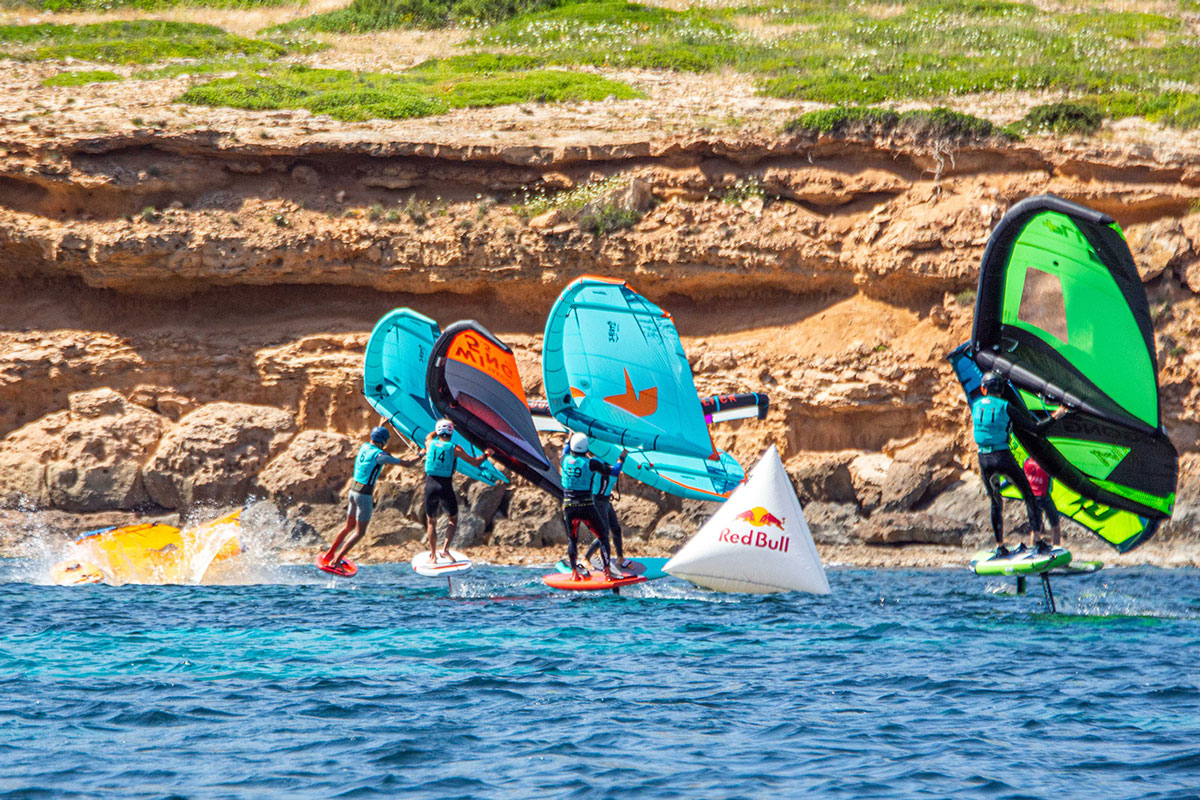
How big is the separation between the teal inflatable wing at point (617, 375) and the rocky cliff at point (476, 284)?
15.1 ft

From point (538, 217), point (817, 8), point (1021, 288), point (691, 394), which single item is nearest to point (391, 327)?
point (691, 394)

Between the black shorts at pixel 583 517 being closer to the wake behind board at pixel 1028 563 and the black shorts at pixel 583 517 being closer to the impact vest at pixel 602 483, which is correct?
the impact vest at pixel 602 483

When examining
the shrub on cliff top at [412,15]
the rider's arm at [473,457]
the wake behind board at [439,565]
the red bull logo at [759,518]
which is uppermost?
the shrub on cliff top at [412,15]

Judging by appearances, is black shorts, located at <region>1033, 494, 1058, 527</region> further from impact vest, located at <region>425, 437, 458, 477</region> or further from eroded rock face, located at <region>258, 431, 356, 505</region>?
eroded rock face, located at <region>258, 431, 356, 505</region>

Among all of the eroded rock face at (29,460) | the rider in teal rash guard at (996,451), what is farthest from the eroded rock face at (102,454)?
the rider in teal rash guard at (996,451)

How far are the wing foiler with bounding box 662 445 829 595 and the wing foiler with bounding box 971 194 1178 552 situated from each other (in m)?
2.58

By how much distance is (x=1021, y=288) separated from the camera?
13.8 meters

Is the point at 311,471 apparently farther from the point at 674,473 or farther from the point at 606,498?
the point at 606,498

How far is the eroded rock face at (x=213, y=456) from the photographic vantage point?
23906 mm

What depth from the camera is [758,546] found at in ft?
46.2

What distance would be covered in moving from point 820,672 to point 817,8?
32556mm

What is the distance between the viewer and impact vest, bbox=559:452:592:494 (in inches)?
587

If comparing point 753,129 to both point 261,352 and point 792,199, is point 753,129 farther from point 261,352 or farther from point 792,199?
point 261,352

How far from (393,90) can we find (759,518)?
60.0 feet
